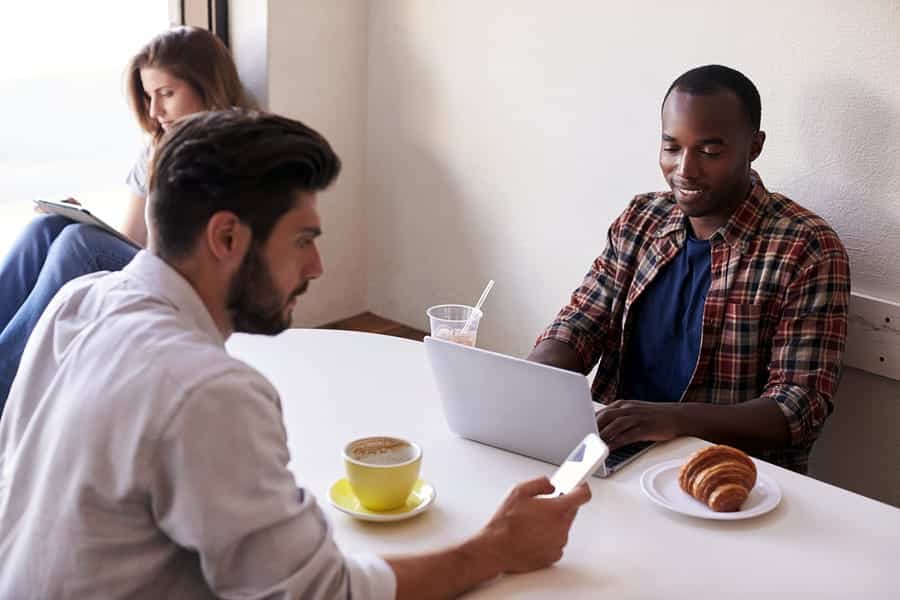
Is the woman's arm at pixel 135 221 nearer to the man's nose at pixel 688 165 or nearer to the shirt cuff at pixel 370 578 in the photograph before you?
the man's nose at pixel 688 165

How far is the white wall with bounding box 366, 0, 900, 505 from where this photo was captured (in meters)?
2.23

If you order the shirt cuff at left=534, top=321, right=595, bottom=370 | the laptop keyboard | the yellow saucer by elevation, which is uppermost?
the yellow saucer

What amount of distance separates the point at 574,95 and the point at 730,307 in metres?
0.96

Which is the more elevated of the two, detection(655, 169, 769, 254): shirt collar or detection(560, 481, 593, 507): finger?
detection(655, 169, 769, 254): shirt collar

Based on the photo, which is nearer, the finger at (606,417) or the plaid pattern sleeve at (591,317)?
the finger at (606,417)

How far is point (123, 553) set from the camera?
103cm

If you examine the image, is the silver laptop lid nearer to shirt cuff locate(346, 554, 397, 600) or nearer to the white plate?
the white plate

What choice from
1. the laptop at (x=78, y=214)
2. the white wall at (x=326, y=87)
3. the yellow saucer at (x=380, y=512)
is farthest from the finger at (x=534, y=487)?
the white wall at (x=326, y=87)

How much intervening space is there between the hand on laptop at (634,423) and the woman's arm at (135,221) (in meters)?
1.60

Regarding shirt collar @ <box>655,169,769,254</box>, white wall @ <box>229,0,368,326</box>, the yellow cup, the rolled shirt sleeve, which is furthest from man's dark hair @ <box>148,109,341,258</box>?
white wall @ <box>229,0,368,326</box>

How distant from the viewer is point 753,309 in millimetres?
2012

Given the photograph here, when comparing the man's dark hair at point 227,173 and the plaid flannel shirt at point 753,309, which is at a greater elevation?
the man's dark hair at point 227,173

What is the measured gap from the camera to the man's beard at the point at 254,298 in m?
1.13

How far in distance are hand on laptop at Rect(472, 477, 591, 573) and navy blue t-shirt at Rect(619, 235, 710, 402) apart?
0.90m
